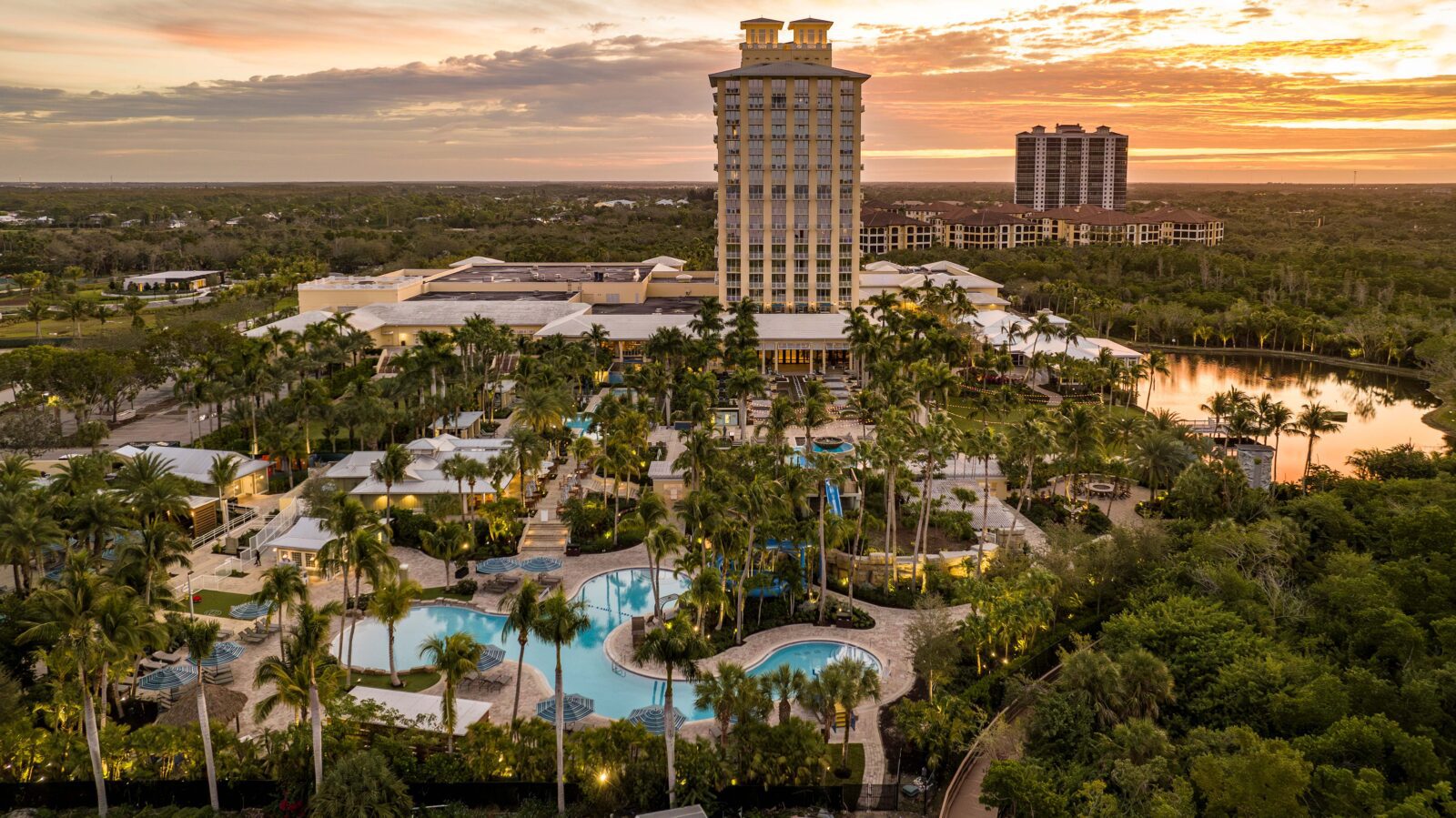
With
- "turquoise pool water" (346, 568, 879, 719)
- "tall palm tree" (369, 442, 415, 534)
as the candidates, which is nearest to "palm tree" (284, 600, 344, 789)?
"turquoise pool water" (346, 568, 879, 719)

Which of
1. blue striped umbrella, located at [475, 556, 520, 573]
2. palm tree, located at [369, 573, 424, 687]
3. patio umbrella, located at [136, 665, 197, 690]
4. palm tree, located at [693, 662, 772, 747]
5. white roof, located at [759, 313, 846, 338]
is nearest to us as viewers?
palm tree, located at [693, 662, 772, 747]

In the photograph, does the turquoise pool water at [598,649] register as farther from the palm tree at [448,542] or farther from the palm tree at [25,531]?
the palm tree at [25,531]

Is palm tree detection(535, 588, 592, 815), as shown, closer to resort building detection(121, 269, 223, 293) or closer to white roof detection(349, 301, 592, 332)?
white roof detection(349, 301, 592, 332)

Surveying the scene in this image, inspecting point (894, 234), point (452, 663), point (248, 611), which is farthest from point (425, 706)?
point (894, 234)

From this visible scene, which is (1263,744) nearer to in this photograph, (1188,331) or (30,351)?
(30,351)

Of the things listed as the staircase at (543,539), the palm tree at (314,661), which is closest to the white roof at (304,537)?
the staircase at (543,539)

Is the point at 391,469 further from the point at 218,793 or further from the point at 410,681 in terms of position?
the point at 218,793
